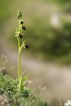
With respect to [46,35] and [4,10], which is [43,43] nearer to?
[46,35]

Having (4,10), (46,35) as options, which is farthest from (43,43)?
(4,10)

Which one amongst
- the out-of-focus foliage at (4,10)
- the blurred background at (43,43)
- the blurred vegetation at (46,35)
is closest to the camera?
the blurred background at (43,43)

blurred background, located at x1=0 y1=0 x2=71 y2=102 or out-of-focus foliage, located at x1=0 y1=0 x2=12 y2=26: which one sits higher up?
out-of-focus foliage, located at x1=0 y1=0 x2=12 y2=26

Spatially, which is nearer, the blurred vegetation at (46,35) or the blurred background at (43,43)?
the blurred background at (43,43)

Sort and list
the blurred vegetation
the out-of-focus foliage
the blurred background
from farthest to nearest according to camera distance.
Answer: the out-of-focus foliage, the blurred vegetation, the blurred background

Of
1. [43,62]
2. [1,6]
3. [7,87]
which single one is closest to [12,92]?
[7,87]

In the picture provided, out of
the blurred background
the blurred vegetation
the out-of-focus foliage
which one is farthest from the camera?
the out-of-focus foliage

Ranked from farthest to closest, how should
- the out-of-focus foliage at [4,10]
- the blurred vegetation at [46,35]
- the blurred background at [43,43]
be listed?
the out-of-focus foliage at [4,10] → the blurred vegetation at [46,35] → the blurred background at [43,43]

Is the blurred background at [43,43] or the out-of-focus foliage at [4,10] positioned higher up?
the out-of-focus foliage at [4,10]

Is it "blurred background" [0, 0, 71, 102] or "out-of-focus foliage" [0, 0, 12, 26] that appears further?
"out-of-focus foliage" [0, 0, 12, 26]
